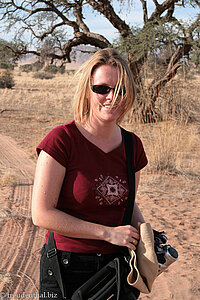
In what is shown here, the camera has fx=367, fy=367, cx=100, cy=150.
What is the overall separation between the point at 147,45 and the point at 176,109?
471 centimetres

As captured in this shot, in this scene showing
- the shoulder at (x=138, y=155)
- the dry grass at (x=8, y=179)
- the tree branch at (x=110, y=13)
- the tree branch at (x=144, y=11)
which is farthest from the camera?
the tree branch at (x=110, y=13)

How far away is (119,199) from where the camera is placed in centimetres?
160

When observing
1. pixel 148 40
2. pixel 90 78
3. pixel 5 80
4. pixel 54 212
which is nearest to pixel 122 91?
pixel 90 78

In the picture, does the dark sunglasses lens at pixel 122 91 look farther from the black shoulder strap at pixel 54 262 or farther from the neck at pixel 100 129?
the black shoulder strap at pixel 54 262

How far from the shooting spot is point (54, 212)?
1.49 m

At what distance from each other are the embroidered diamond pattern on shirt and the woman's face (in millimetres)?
285

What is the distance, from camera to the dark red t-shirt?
1.52 meters

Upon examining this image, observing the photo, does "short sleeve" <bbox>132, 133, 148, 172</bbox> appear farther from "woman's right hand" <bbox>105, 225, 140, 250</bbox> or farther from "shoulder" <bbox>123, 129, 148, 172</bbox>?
"woman's right hand" <bbox>105, 225, 140, 250</bbox>

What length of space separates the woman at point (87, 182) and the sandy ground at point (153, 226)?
5.38 feet

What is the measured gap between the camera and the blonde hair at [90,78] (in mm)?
1624

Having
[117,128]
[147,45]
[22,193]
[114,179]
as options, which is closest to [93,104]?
[117,128]

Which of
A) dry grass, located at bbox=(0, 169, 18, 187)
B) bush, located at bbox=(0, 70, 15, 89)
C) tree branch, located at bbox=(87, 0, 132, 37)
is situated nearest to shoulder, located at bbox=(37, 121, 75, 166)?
dry grass, located at bbox=(0, 169, 18, 187)

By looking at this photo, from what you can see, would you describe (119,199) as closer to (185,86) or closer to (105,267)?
(105,267)

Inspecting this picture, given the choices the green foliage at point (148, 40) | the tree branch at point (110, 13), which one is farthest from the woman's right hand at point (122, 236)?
the tree branch at point (110, 13)
